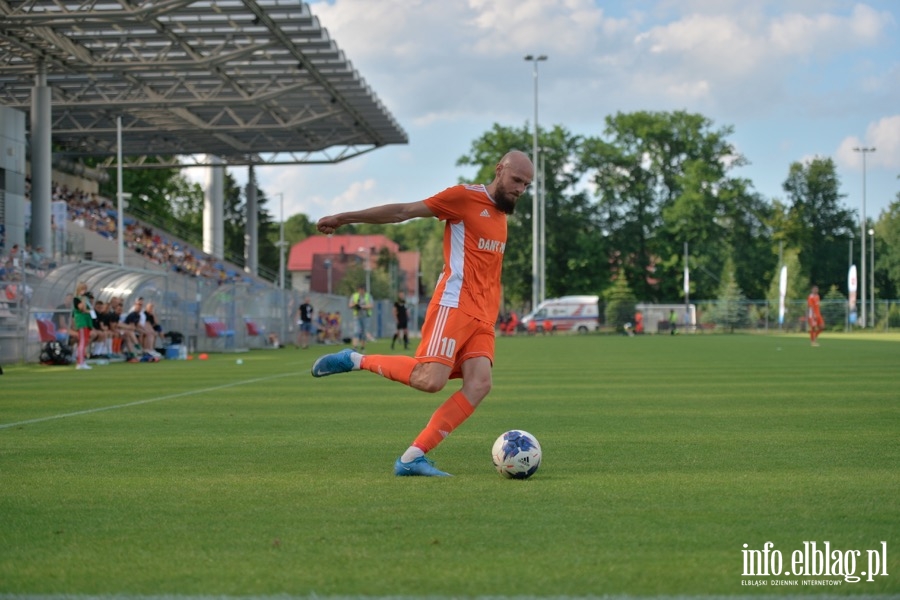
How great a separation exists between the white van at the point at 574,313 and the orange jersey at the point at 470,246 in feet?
225

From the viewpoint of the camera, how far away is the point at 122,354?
2823 cm

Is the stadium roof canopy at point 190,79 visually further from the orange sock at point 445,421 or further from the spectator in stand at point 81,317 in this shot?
the orange sock at point 445,421

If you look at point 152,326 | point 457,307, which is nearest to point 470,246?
point 457,307

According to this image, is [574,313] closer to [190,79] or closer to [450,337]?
[190,79]

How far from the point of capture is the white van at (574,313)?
76812mm

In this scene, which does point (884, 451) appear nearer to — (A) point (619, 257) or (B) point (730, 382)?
(B) point (730, 382)

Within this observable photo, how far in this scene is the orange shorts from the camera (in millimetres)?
7051

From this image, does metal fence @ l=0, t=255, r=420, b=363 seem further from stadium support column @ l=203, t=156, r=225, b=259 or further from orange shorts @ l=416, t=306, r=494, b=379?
orange shorts @ l=416, t=306, r=494, b=379

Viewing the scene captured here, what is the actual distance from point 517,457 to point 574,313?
71.1 m

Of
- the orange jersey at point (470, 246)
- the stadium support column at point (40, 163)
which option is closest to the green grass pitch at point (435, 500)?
the orange jersey at point (470, 246)

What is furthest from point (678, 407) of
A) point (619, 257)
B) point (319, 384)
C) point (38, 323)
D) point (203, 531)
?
point (619, 257)

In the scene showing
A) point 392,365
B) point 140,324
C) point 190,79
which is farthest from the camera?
point 190,79

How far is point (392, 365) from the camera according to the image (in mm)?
7203

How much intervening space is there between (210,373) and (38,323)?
6531mm
